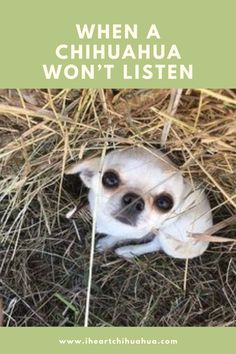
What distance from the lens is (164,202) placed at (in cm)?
283

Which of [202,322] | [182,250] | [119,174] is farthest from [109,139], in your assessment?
[202,322]

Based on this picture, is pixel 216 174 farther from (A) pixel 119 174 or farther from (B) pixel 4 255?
(B) pixel 4 255

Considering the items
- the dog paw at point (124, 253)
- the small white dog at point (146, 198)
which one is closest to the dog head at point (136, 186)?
the small white dog at point (146, 198)

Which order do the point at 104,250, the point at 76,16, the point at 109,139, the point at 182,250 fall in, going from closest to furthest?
the point at 76,16
the point at 109,139
the point at 182,250
the point at 104,250

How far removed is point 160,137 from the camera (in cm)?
274

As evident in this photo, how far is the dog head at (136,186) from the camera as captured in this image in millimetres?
2781

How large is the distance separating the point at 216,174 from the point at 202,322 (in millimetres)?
770

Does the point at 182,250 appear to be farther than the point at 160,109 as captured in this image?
Yes

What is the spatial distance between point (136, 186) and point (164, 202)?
147 millimetres

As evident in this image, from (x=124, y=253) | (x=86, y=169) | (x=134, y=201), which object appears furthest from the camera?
(x=124, y=253)

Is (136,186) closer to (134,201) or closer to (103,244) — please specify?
(134,201)

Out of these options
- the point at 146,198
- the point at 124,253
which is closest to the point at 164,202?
the point at 146,198

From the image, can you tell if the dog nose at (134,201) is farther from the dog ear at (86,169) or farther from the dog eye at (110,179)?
the dog ear at (86,169)

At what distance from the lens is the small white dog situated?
2785 mm
